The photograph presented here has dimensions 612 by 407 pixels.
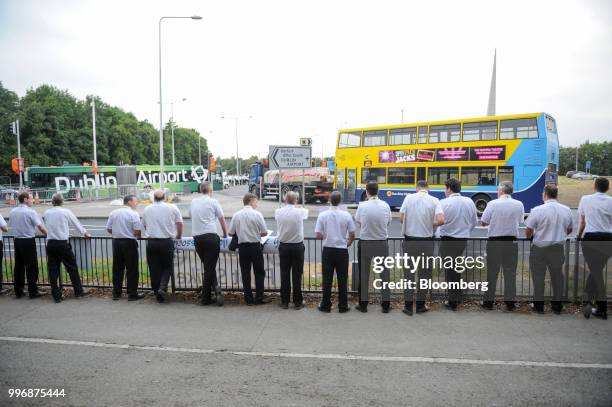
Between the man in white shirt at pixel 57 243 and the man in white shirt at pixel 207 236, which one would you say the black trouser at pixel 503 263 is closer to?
the man in white shirt at pixel 207 236

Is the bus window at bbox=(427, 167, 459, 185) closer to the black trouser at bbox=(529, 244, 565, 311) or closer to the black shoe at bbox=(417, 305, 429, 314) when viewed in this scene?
the black trouser at bbox=(529, 244, 565, 311)

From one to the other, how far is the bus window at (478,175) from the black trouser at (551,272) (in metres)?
12.7

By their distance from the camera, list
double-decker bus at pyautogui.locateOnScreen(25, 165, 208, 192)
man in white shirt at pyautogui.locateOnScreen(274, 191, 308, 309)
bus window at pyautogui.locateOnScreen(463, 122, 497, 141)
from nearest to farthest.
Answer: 1. man in white shirt at pyautogui.locateOnScreen(274, 191, 308, 309)
2. bus window at pyautogui.locateOnScreen(463, 122, 497, 141)
3. double-decker bus at pyautogui.locateOnScreen(25, 165, 208, 192)

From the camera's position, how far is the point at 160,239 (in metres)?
6.70

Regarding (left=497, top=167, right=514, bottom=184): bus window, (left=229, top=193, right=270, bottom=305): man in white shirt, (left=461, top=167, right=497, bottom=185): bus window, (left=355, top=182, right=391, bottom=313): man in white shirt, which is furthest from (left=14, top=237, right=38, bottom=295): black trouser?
(left=497, top=167, right=514, bottom=184): bus window

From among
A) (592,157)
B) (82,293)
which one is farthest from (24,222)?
(592,157)

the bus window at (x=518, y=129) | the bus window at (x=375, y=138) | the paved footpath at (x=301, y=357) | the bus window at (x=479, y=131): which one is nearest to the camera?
the paved footpath at (x=301, y=357)

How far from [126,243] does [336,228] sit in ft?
10.9

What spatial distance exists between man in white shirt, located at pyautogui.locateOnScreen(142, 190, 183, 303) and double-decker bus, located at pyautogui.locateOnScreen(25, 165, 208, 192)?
31523mm

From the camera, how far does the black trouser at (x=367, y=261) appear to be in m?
6.18

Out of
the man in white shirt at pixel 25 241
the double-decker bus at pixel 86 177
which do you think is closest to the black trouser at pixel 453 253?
the man in white shirt at pixel 25 241

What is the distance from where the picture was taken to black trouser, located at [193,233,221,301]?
21.3ft

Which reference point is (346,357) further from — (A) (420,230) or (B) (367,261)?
(A) (420,230)

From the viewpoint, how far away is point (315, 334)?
17.5 ft
